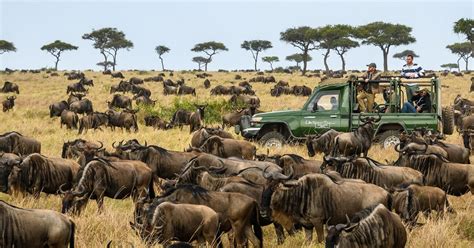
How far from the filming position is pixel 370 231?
6.07 metres

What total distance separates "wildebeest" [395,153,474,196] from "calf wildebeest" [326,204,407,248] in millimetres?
3816

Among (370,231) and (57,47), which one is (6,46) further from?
(370,231)

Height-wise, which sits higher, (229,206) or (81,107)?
(81,107)

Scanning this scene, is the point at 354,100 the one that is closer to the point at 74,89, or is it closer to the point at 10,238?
the point at 10,238

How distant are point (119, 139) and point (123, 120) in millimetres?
3478

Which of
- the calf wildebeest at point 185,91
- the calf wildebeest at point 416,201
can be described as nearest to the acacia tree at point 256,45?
the calf wildebeest at point 185,91

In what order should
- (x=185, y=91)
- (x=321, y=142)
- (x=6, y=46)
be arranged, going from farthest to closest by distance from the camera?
(x=6, y=46) < (x=185, y=91) < (x=321, y=142)

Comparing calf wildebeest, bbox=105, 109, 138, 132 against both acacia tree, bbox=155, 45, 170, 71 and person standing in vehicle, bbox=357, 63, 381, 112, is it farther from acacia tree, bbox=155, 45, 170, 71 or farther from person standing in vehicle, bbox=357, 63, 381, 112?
acacia tree, bbox=155, 45, 170, 71

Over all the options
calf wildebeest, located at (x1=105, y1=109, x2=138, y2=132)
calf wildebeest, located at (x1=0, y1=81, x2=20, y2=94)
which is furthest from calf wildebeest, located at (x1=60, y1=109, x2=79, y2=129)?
calf wildebeest, located at (x1=0, y1=81, x2=20, y2=94)

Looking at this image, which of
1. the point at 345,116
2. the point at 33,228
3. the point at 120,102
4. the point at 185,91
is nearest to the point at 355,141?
the point at 345,116

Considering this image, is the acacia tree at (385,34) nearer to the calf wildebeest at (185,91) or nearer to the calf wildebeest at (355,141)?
the calf wildebeest at (185,91)

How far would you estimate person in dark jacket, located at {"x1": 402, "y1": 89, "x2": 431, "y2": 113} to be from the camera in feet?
50.8

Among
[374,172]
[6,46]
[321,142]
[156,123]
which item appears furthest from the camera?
[6,46]

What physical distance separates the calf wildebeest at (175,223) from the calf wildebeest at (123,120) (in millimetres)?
14459
